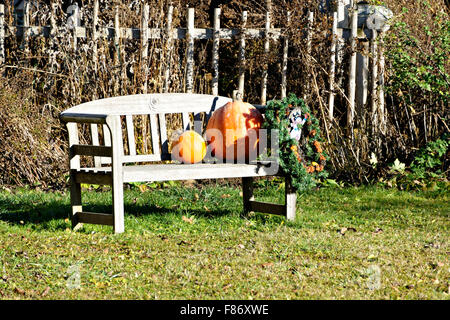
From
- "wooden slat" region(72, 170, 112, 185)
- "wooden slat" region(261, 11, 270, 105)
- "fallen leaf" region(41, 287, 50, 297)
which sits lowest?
"fallen leaf" region(41, 287, 50, 297)

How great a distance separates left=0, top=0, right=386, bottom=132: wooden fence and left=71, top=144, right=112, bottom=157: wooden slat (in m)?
2.28

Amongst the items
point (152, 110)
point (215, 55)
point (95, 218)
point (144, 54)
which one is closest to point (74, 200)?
Result: point (95, 218)

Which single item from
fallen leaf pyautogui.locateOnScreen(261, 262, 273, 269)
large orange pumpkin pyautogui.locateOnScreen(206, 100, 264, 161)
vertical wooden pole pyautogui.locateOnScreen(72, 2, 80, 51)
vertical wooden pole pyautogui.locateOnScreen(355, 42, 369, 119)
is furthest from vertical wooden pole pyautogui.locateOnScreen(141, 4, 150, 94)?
fallen leaf pyautogui.locateOnScreen(261, 262, 273, 269)

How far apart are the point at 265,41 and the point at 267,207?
8.42 feet

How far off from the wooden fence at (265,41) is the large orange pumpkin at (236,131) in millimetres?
1961

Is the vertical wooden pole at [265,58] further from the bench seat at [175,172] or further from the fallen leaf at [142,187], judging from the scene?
the bench seat at [175,172]

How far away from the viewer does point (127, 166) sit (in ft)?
16.2

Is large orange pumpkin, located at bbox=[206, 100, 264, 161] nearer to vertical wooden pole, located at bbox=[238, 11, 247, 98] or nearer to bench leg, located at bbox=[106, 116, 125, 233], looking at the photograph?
bench leg, located at bbox=[106, 116, 125, 233]

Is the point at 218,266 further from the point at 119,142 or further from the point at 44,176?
the point at 44,176

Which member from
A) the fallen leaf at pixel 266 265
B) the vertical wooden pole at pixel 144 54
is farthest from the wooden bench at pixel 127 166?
the vertical wooden pole at pixel 144 54

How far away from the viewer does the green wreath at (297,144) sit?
16.5 ft

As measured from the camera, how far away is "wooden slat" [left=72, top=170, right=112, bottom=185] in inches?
185

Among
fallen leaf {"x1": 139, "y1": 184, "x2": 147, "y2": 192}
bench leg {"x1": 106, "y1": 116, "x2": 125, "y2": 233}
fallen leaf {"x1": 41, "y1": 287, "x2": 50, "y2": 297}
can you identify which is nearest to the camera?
fallen leaf {"x1": 41, "y1": 287, "x2": 50, "y2": 297}

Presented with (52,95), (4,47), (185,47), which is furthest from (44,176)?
(185,47)
